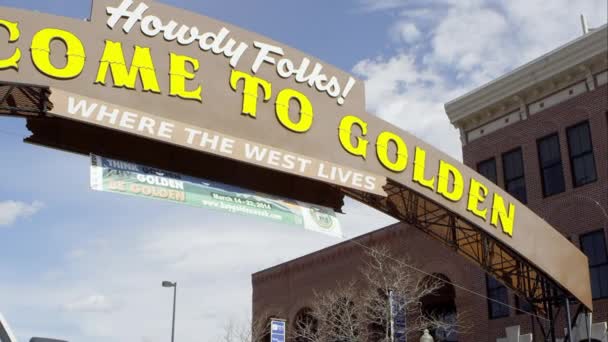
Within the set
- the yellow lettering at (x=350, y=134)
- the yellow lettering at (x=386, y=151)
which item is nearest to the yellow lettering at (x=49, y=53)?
the yellow lettering at (x=350, y=134)

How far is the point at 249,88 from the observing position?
14773mm

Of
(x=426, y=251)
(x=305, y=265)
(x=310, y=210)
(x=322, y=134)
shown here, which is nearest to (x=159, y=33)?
(x=322, y=134)

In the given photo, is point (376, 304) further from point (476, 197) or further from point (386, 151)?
point (386, 151)

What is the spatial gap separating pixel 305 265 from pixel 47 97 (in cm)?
3202

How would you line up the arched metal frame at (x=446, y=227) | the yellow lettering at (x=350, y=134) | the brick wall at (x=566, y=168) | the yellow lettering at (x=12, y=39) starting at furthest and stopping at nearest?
the brick wall at (x=566, y=168)
the yellow lettering at (x=350, y=134)
the arched metal frame at (x=446, y=227)
the yellow lettering at (x=12, y=39)

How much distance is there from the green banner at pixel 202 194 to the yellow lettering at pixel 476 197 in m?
3.53

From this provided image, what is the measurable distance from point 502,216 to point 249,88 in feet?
25.3

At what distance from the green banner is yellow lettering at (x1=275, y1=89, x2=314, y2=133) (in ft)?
5.11

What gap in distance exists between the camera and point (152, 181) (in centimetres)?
1421

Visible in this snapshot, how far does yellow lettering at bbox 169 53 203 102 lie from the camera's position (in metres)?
13.9

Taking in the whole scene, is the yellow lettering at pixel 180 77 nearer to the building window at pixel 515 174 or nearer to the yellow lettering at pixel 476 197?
the yellow lettering at pixel 476 197

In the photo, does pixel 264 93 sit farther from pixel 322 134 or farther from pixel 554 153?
pixel 554 153

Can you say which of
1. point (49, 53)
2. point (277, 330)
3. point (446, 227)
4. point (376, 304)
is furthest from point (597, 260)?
point (49, 53)

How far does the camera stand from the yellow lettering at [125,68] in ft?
43.3
